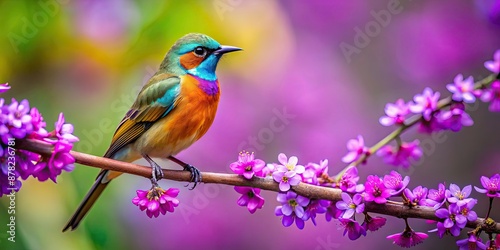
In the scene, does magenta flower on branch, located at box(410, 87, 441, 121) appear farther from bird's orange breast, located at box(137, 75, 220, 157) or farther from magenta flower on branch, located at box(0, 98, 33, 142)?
magenta flower on branch, located at box(0, 98, 33, 142)

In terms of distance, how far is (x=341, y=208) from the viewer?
1.81 metres

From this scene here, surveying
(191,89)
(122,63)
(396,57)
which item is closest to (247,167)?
(191,89)

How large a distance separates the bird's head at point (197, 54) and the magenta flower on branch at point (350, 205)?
1.20 metres

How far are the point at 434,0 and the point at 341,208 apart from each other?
10.7 feet

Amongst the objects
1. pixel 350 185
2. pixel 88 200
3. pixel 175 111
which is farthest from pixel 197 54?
pixel 350 185

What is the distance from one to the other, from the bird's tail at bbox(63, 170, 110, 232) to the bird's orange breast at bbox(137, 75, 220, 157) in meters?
0.26

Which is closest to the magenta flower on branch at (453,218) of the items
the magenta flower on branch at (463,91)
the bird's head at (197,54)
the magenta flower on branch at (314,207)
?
the magenta flower on branch at (314,207)

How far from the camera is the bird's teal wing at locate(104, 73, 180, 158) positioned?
8.94 feet

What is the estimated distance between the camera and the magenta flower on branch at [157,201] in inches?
73.8

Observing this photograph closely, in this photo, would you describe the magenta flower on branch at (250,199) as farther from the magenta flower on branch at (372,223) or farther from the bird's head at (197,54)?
the bird's head at (197,54)

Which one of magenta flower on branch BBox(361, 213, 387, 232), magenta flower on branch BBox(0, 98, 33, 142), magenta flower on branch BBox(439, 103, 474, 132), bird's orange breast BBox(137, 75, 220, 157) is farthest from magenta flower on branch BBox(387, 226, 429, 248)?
bird's orange breast BBox(137, 75, 220, 157)

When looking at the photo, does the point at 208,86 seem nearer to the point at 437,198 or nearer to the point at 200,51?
the point at 200,51

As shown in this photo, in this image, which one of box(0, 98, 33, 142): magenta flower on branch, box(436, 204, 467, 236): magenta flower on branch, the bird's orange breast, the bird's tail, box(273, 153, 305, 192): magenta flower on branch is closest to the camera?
box(0, 98, 33, 142): magenta flower on branch

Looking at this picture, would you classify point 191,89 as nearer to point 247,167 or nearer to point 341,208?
point 247,167
